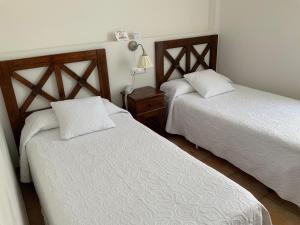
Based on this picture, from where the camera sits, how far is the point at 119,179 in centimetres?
150

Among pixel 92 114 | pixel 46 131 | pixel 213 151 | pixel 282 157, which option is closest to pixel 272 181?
pixel 282 157

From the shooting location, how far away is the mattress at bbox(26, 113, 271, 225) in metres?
1.23

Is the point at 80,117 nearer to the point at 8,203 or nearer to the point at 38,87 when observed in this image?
the point at 38,87

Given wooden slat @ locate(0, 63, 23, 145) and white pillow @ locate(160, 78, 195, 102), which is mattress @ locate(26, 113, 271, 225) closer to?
wooden slat @ locate(0, 63, 23, 145)

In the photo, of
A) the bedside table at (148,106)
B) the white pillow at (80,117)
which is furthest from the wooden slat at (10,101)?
the bedside table at (148,106)

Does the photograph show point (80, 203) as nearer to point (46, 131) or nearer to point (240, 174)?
point (46, 131)

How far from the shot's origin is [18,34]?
2.24 metres

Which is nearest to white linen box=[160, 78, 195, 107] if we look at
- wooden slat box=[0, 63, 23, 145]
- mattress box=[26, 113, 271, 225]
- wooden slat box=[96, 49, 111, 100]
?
wooden slat box=[96, 49, 111, 100]

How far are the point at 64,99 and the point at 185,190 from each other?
1629 mm

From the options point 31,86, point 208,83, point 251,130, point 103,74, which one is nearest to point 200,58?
point 208,83

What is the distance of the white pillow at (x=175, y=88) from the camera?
2846mm

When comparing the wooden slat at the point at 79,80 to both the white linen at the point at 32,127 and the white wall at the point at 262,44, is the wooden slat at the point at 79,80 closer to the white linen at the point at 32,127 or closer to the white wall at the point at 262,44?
the white linen at the point at 32,127

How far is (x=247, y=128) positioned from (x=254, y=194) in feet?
1.77

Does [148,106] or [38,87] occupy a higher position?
[38,87]
